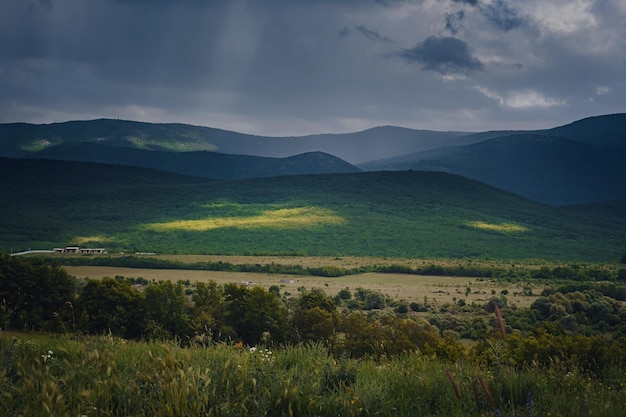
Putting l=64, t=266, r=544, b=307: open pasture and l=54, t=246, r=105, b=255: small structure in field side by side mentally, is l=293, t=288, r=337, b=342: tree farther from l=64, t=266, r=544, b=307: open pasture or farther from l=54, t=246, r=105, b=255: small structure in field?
l=54, t=246, r=105, b=255: small structure in field

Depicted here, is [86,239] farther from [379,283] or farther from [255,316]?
[255,316]

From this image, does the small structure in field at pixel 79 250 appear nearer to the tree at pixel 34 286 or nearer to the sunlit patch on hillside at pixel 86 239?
the sunlit patch on hillside at pixel 86 239

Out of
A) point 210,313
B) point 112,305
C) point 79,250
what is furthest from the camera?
point 79,250

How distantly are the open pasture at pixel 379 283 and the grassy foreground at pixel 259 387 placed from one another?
3352 inches

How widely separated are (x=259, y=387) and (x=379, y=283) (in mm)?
116450

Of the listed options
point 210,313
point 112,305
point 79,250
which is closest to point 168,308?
point 210,313

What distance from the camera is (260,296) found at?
4975 centimetres

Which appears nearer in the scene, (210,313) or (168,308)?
(168,308)

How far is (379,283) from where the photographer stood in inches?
4828

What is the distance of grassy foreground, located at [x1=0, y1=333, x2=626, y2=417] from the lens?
6.76 metres

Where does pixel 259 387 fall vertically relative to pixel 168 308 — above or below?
above

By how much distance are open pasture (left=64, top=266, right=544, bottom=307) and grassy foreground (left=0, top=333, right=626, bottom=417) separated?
85132mm

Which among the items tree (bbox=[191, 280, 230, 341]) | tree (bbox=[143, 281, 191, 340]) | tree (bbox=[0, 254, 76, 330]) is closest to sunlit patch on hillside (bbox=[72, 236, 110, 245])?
tree (bbox=[0, 254, 76, 330])

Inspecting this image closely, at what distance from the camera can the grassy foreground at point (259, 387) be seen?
22.2 feet
